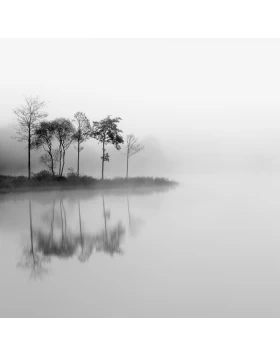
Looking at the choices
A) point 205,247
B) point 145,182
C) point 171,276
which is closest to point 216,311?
point 171,276

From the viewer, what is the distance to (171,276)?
330 inches

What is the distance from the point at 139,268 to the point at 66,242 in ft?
13.1

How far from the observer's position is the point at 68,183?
46.8m

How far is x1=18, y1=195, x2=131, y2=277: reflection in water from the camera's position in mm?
9867

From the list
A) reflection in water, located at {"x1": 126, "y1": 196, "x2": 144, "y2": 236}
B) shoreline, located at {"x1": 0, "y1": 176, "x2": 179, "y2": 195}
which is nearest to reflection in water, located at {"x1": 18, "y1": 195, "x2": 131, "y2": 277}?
reflection in water, located at {"x1": 126, "y1": 196, "x2": 144, "y2": 236}

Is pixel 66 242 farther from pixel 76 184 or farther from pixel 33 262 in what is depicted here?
pixel 76 184

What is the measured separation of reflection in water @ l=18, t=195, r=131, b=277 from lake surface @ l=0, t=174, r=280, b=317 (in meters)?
0.03

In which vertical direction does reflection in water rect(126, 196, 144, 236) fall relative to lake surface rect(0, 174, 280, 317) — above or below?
above

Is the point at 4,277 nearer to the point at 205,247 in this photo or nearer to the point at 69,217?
the point at 205,247

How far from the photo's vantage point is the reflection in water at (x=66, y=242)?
987 centimetres

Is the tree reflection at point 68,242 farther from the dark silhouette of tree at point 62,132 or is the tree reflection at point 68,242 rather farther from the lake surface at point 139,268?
the dark silhouette of tree at point 62,132

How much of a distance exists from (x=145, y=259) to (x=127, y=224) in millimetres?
6055

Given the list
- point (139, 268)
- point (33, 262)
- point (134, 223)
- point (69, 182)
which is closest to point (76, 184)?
point (69, 182)

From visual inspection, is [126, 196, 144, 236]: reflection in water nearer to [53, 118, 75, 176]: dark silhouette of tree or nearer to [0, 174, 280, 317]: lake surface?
[0, 174, 280, 317]: lake surface
